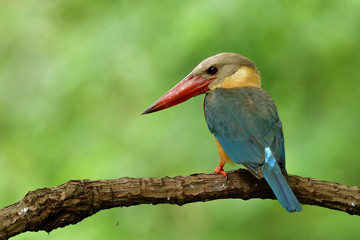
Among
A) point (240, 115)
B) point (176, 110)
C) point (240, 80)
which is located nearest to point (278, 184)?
point (240, 115)

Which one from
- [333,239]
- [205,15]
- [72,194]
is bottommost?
[333,239]

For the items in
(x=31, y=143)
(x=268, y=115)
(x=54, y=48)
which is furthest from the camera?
(x=54, y=48)

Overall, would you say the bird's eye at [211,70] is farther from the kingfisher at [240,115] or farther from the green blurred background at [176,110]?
the green blurred background at [176,110]

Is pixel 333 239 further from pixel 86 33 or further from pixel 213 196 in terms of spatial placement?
pixel 86 33

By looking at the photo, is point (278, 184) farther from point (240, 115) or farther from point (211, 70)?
point (211, 70)

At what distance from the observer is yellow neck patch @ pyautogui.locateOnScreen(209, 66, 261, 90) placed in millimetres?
3465

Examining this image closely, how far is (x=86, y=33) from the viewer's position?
4.41 m

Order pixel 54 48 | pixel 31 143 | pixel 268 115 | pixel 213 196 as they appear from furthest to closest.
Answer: pixel 54 48, pixel 31 143, pixel 268 115, pixel 213 196

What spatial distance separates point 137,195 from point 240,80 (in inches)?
54.6

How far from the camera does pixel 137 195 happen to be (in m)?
2.41

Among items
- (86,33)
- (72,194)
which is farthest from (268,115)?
(86,33)

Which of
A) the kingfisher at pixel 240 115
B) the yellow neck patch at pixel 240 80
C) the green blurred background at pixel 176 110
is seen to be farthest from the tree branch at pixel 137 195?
the yellow neck patch at pixel 240 80

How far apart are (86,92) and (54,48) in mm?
668

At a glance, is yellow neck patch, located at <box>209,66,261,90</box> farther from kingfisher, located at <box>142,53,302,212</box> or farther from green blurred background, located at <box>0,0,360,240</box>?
green blurred background, located at <box>0,0,360,240</box>
